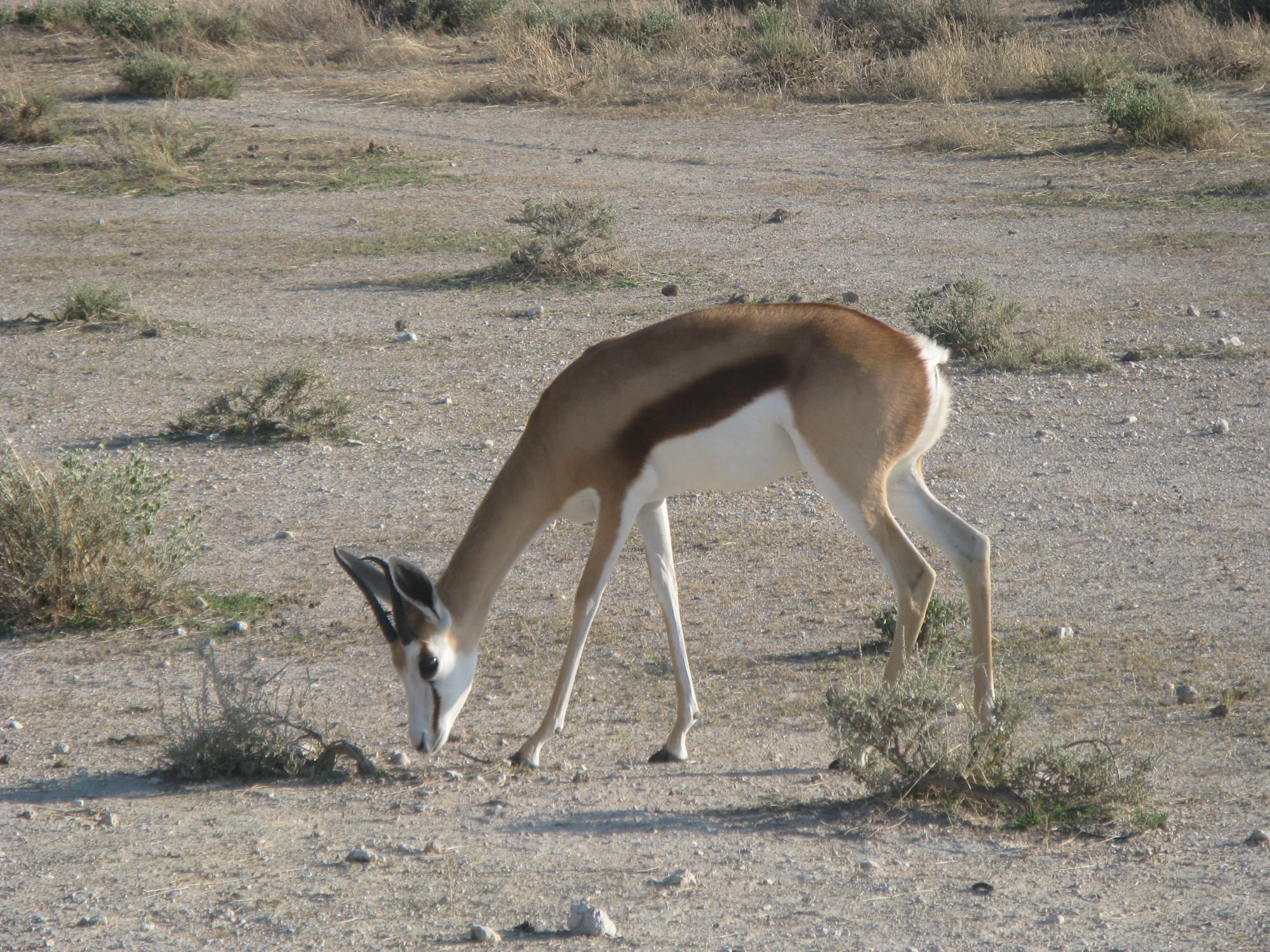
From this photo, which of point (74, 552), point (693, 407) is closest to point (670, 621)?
point (693, 407)

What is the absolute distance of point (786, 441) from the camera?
4957mm

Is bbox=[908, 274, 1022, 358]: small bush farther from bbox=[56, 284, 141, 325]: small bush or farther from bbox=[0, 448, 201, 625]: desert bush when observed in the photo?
bbox=[56, 284, 141, 325]: small bush

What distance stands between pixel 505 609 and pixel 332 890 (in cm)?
274

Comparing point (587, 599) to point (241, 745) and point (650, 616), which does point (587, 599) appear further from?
point (650, 616)

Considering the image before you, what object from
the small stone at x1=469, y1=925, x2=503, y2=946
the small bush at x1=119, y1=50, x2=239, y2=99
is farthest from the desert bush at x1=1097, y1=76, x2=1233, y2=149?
the small stone at x1=469, y1=925, x2=503, y2=946

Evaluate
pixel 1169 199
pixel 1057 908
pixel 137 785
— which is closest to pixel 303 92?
pixel 1169 199

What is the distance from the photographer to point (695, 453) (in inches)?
194

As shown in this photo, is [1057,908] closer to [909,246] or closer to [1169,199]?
[909,246]

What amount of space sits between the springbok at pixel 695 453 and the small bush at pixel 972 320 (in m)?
5.10

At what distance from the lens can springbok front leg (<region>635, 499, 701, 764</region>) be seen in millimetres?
5027

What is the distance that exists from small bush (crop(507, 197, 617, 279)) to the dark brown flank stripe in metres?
8.00

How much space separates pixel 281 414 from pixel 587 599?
470 cm

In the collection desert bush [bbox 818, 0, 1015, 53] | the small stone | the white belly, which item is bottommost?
the small stone

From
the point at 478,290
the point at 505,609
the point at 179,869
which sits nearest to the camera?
the point at 179,869
